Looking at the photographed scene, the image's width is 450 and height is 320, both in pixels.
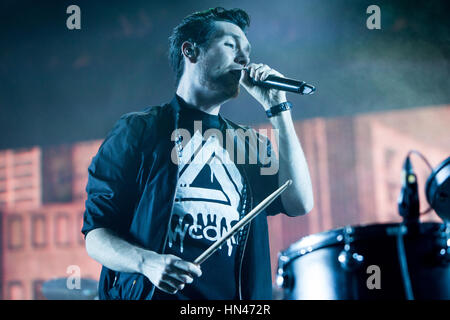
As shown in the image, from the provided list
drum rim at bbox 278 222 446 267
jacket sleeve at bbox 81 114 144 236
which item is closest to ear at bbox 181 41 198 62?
jacket sleeve at bbox 81 114 144 236

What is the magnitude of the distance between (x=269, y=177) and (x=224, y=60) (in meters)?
0.41

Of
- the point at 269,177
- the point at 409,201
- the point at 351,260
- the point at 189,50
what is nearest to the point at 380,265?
the point at 351,260

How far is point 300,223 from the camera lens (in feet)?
21.0

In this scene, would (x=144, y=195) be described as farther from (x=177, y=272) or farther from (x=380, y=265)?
(x=380, y=265)

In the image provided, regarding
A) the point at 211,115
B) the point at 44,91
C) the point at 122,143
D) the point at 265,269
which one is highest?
the point at 44,91

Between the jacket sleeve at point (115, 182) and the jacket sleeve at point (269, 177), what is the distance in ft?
1.30

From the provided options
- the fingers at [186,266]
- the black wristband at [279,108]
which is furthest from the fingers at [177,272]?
the black wristband at [279,108]

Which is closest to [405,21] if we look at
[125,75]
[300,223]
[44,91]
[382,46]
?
[382,46]

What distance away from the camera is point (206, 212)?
1.44 m

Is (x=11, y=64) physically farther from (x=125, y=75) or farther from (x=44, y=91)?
(x=125, y=75)

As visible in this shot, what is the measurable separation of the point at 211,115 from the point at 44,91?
4.01ft

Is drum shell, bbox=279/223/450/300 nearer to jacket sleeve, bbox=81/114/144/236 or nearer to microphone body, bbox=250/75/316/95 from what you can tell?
microphone body, bbox=250/75/316/95

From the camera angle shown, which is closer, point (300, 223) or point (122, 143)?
point (122, 143)

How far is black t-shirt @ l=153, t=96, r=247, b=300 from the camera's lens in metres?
1.41
